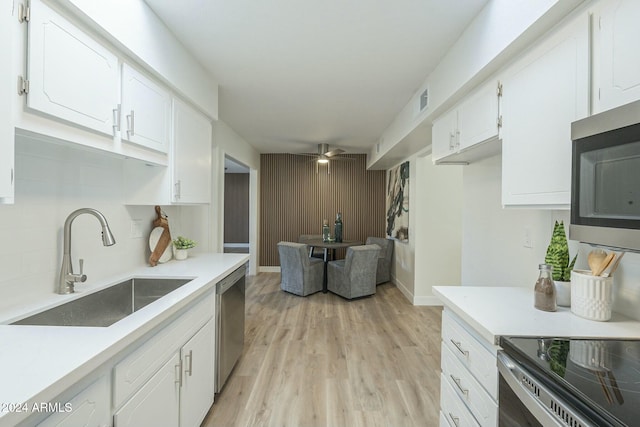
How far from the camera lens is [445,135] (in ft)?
7.86

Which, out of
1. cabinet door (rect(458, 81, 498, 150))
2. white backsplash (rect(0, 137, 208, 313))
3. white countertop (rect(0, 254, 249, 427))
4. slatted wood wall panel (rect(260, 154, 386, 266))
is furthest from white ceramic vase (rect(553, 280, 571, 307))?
slatted wood wall panel (rect(260, 154, 386, 266))

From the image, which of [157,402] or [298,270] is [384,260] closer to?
[298,270]

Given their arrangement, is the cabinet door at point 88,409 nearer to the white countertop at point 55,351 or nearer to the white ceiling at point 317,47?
the white countertop at point 55,351

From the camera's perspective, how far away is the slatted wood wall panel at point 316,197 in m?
6.41

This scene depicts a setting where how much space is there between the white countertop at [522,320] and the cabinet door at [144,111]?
185 centimetres

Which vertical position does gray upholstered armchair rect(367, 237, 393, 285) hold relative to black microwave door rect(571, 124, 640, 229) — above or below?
below

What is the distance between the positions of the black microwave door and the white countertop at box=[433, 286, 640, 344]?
16.4 inches

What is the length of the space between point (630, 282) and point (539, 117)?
2.54 ft

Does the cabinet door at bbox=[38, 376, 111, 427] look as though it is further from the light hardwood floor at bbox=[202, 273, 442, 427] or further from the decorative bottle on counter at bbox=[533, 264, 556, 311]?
the decorative bottle on counter at bbox=[533, 264, 556, 311]

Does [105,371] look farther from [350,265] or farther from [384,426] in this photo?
[350,265]

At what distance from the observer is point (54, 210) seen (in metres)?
1.49

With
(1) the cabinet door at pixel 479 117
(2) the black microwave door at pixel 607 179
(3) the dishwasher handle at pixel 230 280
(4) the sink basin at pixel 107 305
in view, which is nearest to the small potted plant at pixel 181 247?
(3) the dishwasher handle at pixel 230 280

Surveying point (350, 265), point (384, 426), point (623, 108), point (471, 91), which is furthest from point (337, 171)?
point (623, 108)

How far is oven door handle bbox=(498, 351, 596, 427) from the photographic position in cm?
74
